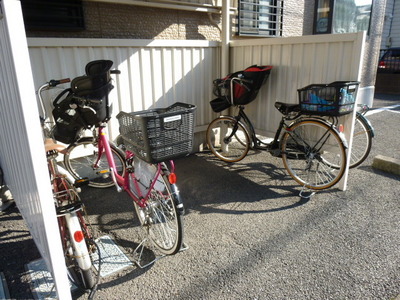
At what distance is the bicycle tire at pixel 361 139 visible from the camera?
13.2ft

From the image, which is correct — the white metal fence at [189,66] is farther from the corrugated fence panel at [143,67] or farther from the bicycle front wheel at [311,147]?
the bicycle front wheel at [311,147]

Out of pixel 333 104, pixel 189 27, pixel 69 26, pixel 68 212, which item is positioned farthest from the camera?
pixel 189 27

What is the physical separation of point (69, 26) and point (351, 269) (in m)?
3.89

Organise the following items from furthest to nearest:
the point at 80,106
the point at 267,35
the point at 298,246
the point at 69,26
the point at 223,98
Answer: the point at 267,35 → the point at 223,98 → the point at 69,26 → the point at 80,106 → the point at 298,246

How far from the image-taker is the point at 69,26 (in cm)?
367

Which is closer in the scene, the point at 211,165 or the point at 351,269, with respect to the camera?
the point at 351,269

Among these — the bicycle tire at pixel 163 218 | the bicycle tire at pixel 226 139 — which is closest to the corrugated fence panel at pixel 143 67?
the bicycle tire at pixel 226 139

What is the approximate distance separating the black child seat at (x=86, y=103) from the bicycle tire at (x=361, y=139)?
327 centimetres

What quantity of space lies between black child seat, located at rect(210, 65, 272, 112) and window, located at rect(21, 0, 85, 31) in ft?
6.36

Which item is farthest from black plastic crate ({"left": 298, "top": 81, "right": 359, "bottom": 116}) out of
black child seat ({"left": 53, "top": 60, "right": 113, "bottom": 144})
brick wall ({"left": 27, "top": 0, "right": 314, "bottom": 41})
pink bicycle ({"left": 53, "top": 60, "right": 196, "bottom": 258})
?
brick wall ({"left": 27, "top": 0, "right": 314, "bottom": 41})

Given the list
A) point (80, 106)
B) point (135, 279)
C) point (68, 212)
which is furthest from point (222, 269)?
point (80, 106)

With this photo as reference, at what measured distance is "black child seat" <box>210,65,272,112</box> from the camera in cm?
381

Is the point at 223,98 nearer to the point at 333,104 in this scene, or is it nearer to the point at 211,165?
the point at 211,165

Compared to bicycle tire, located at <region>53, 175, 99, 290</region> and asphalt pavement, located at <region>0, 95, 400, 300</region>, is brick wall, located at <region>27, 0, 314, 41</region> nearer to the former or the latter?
asphalt pavement, located at <region>0, 95, 400, 300</region>
